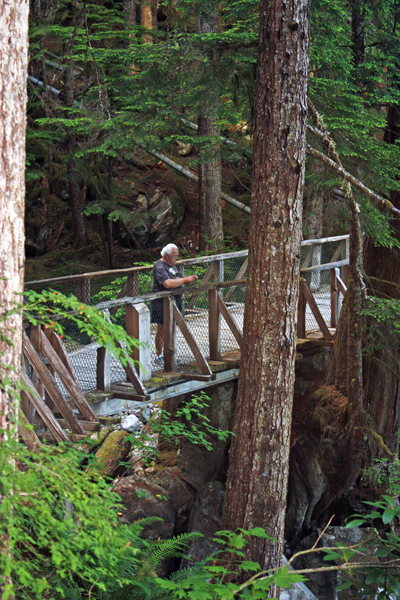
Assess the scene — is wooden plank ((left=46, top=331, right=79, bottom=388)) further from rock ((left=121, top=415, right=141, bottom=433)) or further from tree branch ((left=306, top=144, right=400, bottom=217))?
rock ((left=121, top=415, right=141, bottom=433))

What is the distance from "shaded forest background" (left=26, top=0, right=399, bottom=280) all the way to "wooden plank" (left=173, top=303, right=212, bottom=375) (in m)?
2.50

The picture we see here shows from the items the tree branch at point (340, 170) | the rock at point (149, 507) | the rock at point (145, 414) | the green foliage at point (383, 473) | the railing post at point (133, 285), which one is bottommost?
the rock at point (145, 414)

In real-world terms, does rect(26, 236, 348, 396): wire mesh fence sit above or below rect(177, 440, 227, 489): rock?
above

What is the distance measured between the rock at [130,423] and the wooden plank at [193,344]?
4.51 meters

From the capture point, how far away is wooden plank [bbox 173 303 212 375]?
6270 mm

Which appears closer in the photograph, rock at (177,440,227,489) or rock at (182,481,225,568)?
rock at (182,481,225,568)

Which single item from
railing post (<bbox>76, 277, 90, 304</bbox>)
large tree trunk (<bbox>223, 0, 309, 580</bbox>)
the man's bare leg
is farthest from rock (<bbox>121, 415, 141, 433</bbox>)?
large tree trunk (<bbox>223, 0, 309, 580</bbox>)

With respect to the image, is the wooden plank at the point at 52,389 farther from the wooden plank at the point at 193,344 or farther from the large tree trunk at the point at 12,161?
the wooden plank at the point at 193,344

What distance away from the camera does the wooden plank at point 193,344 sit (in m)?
6.27

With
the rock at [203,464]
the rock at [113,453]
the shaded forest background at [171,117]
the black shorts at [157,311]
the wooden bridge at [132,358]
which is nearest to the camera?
the wooden bridge at [132,358]

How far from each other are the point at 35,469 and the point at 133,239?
1203cm

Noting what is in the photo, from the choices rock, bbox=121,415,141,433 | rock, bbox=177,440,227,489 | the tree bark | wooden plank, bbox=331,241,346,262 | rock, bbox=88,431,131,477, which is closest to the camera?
rock, bbox=88,431,131,477

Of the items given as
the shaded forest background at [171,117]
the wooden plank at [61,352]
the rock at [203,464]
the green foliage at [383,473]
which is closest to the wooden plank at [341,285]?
the shaded forest background at [171,117]

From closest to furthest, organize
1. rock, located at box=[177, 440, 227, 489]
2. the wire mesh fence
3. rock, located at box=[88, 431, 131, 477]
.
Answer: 1. the wire mesh fence
2. rock, located at box=[88, 431, 131, 477]
3. rock, located at box=[177, 440, 227, 489]
